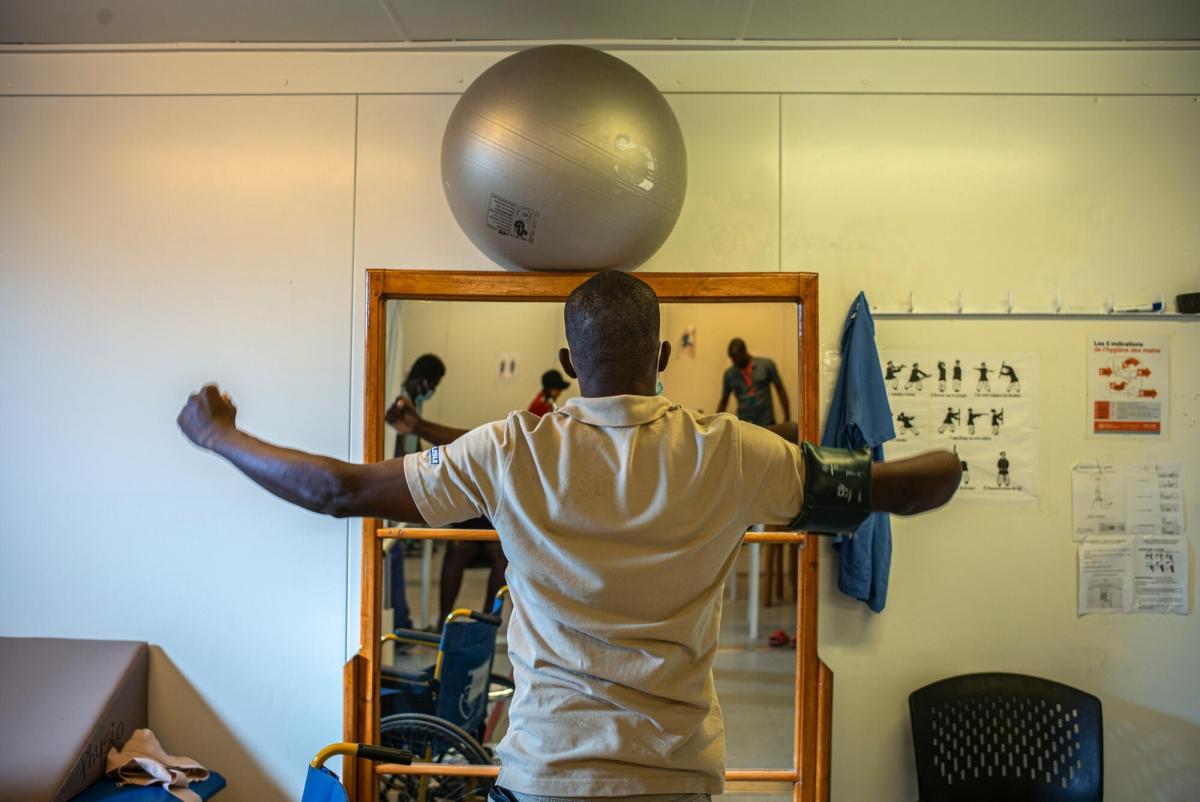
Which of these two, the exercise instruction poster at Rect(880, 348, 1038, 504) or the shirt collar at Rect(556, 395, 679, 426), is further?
the exercise instruction poster at Rect(880, 348, 1038, 504)

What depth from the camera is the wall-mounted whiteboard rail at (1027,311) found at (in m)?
2.44

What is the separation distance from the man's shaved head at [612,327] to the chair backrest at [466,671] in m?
1.21

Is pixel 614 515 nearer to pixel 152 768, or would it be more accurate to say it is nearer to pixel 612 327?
pixel 612 327

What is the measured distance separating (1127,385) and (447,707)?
2.10 m

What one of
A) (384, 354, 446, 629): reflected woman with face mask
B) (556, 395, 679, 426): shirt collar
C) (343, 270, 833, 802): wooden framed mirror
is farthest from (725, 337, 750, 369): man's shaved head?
(556, 395, 679, 426): shirt collar

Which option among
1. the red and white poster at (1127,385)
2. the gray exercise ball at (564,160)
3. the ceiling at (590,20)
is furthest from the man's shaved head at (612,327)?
the red and white poster at (1127,385)

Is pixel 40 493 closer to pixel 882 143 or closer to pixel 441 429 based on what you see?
pixel 441 429

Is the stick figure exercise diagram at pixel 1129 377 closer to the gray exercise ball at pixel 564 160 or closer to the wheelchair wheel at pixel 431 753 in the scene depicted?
the gray exercise ball at pixel 564 160

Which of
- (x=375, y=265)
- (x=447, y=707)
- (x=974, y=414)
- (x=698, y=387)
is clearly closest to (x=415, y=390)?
(x=375, y=265)

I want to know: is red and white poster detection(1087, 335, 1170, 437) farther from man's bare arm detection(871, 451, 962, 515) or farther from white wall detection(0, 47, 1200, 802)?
man's bare arm detection(871, 451, 962, 515)

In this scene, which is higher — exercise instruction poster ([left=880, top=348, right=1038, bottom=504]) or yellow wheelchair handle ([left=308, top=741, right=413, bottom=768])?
exercise instruction poster ([left=880, top=348, right=1038, bottom=504])

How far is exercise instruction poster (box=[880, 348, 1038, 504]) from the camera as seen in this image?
2.44 metres

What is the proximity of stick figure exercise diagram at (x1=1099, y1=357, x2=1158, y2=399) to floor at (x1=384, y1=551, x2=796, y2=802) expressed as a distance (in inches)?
45.1

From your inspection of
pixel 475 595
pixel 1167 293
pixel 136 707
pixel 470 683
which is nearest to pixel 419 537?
pixel 475 595
